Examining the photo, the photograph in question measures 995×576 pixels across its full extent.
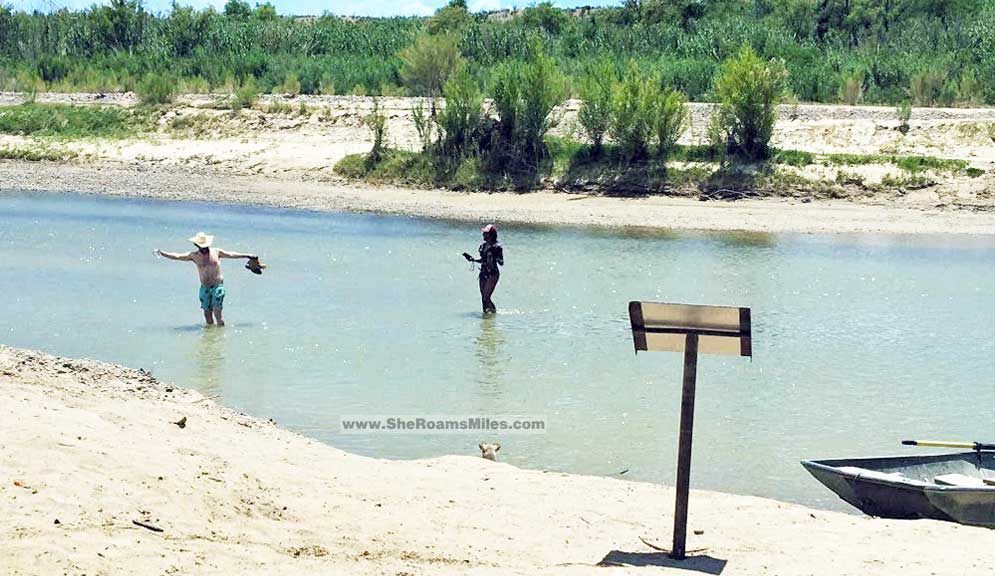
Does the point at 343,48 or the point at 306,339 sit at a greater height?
the point at 343,48

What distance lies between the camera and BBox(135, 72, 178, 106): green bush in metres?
41.1

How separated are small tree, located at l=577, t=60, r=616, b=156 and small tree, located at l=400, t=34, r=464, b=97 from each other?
6.95 meters

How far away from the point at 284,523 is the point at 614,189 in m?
24.0

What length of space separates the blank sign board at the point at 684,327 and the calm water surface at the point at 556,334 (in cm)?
300

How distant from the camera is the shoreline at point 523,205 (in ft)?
93.1

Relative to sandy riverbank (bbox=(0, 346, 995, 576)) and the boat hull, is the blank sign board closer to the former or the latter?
sandy riverbank (bbox=(0, 346, 995, 576))

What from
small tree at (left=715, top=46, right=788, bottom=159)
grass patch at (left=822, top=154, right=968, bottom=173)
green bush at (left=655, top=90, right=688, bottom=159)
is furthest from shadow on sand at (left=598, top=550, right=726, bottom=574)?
green bush at (left=655, top=90, right=688, bottom=159)

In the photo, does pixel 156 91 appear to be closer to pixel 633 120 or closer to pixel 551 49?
pixel 551 49

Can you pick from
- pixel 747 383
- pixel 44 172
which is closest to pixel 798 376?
pixel 747 383

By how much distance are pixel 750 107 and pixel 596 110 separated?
3638 mm

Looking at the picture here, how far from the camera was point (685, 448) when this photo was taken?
27.3 feet

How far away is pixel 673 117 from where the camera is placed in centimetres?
3244

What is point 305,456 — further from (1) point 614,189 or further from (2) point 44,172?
(2) point 44,172

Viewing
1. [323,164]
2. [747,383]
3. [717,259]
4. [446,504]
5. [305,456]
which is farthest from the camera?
[323,164]
